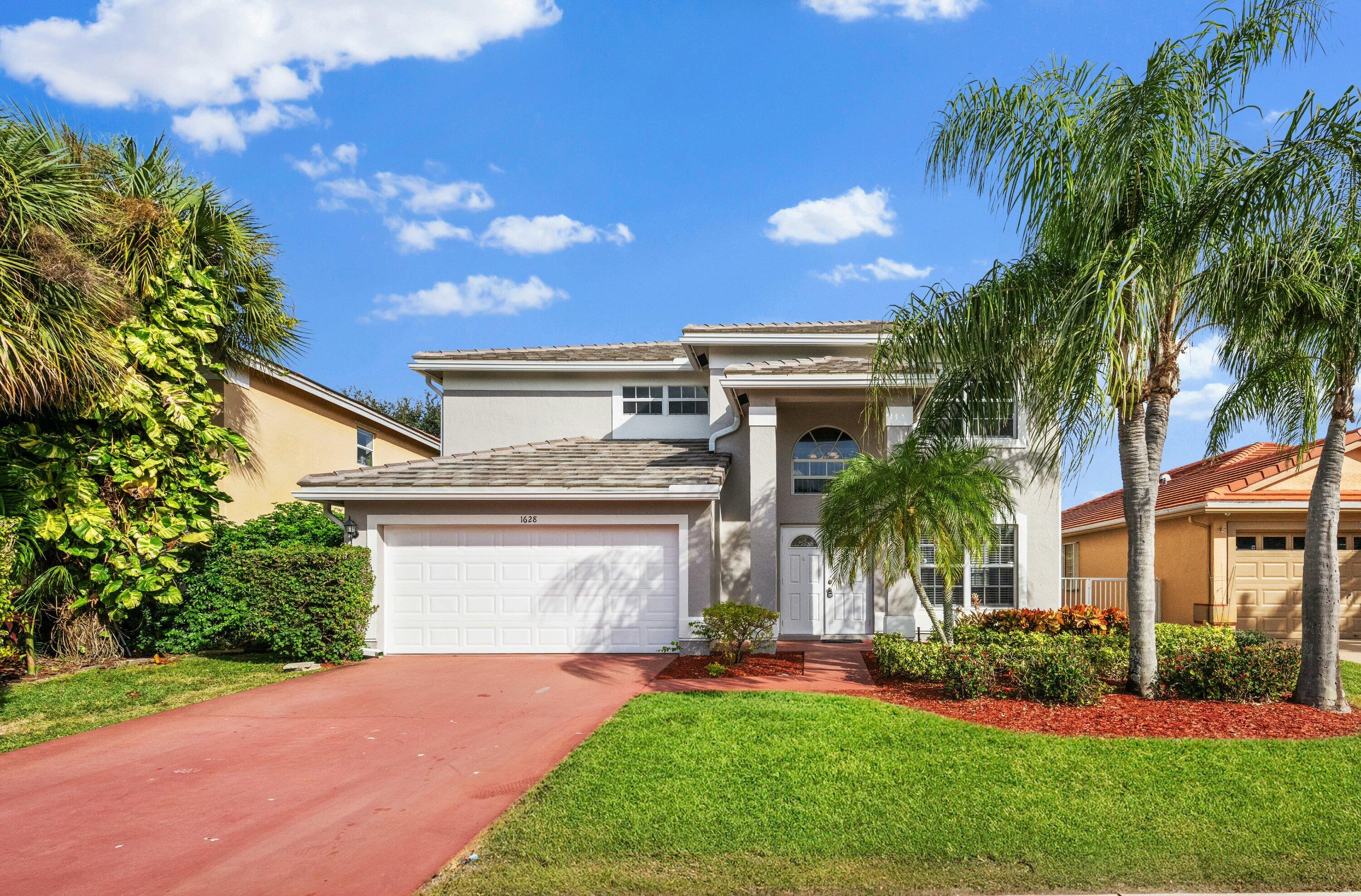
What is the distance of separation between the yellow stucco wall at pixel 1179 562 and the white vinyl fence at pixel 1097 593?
0.35 metres

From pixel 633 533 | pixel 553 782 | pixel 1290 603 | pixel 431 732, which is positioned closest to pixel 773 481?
pixel 633 533

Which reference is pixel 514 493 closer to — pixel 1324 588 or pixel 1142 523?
pixel 1142 523

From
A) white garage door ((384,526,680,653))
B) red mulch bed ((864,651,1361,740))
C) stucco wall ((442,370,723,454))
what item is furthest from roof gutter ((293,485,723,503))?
red mulch bed ((864,651,1361,740))

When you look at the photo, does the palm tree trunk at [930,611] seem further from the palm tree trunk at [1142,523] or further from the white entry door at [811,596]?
the white entry door at [811,596]

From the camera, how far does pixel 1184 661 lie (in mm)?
9273

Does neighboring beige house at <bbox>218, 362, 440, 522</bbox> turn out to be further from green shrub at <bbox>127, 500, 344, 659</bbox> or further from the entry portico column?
the entry portico column

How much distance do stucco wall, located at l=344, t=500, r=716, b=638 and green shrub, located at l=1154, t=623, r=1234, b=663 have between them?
655 centimetres

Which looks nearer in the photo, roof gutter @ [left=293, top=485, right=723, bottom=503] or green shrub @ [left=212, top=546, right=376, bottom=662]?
green shrub @ [left=212, top=546, right=376, bottom=662]

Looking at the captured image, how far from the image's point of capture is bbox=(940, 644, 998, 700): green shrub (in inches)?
359

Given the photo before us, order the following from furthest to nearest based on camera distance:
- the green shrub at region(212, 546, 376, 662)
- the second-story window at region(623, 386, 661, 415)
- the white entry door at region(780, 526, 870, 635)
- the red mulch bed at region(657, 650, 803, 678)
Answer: the second-story window at region(623, 386, 661, 415) → the white entry door at region(780, 526, 870, 635) → the green shrub at region(212, 546, 376, 662) → the red mulch bed at region(657, 650, 803, 678)

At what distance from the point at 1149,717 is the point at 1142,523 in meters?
2.17

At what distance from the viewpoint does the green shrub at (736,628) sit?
37.6 ft

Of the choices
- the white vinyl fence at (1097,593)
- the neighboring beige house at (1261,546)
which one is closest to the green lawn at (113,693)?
the white vinyl fence at (1097,593)

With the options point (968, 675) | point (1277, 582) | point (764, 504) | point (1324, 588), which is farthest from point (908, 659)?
point (1277, 582)
